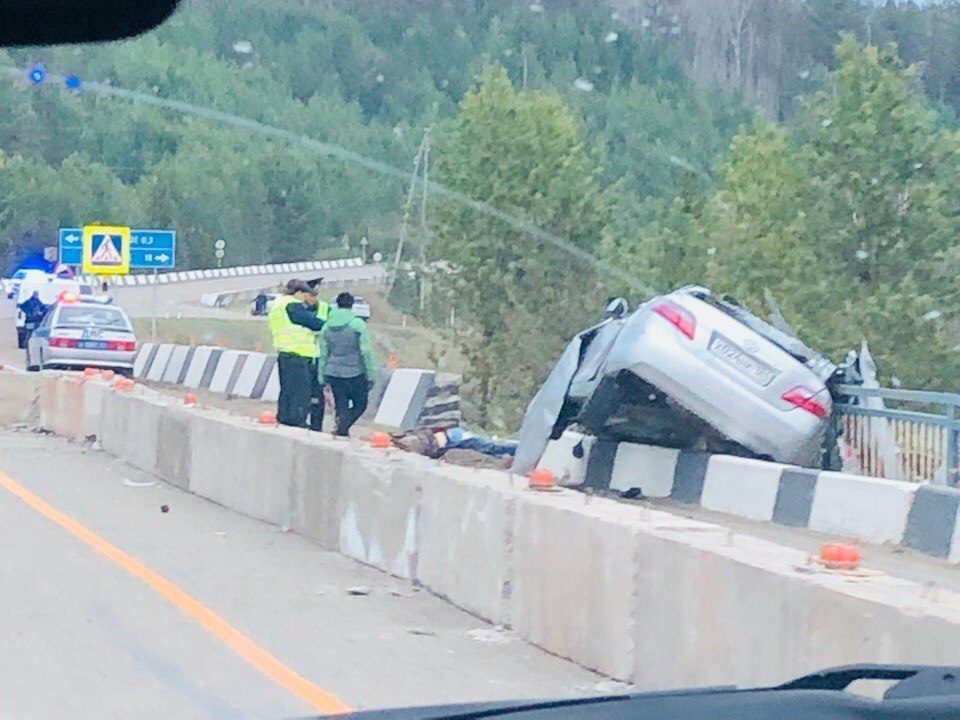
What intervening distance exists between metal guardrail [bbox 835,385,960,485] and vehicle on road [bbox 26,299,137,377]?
905 inches

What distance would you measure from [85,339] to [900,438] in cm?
2405

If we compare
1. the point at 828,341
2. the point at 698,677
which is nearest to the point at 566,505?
the point at 698,677

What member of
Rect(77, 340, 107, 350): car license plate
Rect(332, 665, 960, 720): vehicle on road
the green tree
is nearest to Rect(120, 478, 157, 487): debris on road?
Rect(332, 665, 960, 720): vehicle on road

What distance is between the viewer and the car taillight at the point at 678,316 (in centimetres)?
1387

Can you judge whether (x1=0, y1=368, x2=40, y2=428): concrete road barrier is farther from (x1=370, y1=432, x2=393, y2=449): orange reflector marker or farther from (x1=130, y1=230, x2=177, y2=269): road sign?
(x1=130, y1=230, x2=177, y2=269): road sign

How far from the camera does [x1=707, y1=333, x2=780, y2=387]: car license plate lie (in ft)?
45.1

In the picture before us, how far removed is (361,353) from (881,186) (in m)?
37.4

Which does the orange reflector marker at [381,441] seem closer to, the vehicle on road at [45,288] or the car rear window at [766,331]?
the car rear window at [766,331]

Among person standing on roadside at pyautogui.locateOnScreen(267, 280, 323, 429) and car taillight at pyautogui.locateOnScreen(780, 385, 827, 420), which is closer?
car taillight at pyautogui.locateOnScreen(780, 385, 827, 420)

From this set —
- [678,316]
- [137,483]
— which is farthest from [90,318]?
[678,316]

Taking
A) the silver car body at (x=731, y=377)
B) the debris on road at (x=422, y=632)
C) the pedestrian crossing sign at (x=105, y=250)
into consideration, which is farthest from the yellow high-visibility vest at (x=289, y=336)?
the pedestrian crossing sign at (x=105, y=250)

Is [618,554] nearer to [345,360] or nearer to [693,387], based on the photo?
[693,387]

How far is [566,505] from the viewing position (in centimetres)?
804

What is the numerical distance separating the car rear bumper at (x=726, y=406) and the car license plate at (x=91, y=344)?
2307 cm
